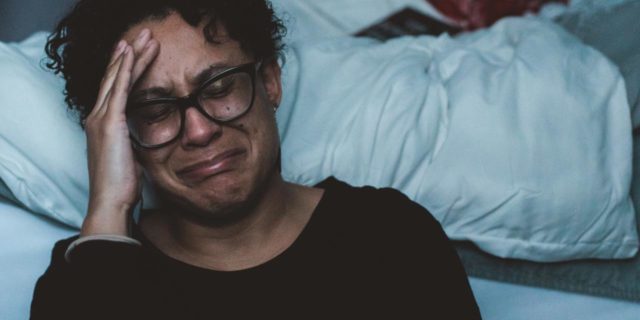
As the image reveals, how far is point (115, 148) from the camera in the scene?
3.30ft

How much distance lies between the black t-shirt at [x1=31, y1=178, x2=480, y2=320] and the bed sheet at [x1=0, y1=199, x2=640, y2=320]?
184mm

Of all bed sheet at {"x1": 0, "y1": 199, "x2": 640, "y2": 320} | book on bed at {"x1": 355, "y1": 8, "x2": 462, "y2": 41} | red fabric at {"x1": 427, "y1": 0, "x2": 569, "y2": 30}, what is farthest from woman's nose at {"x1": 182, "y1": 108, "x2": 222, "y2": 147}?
red fabric at {"x1": 427, "y1": 0, "x2": 569, "y2": 30}

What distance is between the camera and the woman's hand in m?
0.98

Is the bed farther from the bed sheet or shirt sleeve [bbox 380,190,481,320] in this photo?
shirt sleeve [bbox 380,190,481,320]

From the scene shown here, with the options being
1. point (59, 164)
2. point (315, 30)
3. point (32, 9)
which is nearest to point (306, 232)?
point (59, 164)

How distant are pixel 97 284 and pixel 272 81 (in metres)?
0.44

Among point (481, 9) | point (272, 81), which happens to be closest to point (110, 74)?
point (272, 81)

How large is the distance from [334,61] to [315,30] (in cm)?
45

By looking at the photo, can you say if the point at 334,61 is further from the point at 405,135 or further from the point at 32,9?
the point at 32,9

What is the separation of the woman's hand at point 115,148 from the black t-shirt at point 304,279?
58mm

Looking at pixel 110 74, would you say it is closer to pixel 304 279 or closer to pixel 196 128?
pixel 196 128

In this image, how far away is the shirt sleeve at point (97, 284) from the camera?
91cm

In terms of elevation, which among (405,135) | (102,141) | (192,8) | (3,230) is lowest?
(3,230)

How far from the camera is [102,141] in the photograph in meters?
1.02
